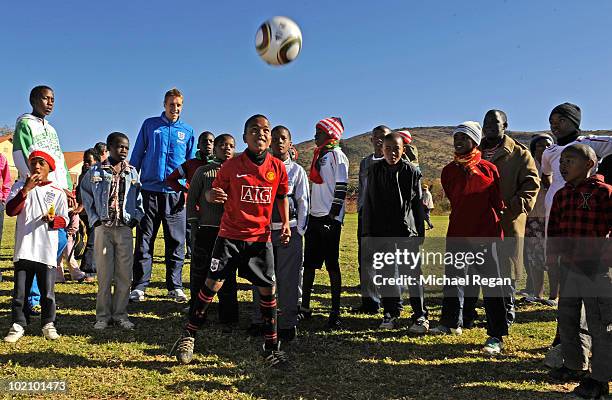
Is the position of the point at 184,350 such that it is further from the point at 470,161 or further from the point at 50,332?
the point at 470,161

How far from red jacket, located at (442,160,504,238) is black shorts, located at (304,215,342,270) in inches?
58.3

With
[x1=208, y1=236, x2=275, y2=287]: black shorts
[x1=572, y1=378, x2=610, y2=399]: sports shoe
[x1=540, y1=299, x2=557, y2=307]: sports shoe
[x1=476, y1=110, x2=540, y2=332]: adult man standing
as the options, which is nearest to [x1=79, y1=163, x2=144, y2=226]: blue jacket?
[x1=208, y1=236, x2=275, y2=287]: black shorts

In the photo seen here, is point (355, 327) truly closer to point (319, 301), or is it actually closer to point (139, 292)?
point (319, 301)

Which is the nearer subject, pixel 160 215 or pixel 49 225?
pixel 49 225

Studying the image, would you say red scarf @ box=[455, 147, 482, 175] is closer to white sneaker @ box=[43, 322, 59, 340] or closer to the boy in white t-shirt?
the boy in white t-shirt

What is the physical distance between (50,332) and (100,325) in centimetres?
57

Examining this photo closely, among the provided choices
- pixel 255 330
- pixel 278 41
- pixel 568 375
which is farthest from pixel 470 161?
pixel 255 330

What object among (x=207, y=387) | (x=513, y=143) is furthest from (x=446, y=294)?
(x=207, y=387)

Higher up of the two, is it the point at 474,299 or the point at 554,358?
the point at 474,299

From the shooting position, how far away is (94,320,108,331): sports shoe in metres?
5.62

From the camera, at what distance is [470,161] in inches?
216

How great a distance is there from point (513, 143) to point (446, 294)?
205cm

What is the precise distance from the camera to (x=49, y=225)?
5438 millimetres

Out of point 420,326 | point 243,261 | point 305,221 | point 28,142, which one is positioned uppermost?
point 28,142
